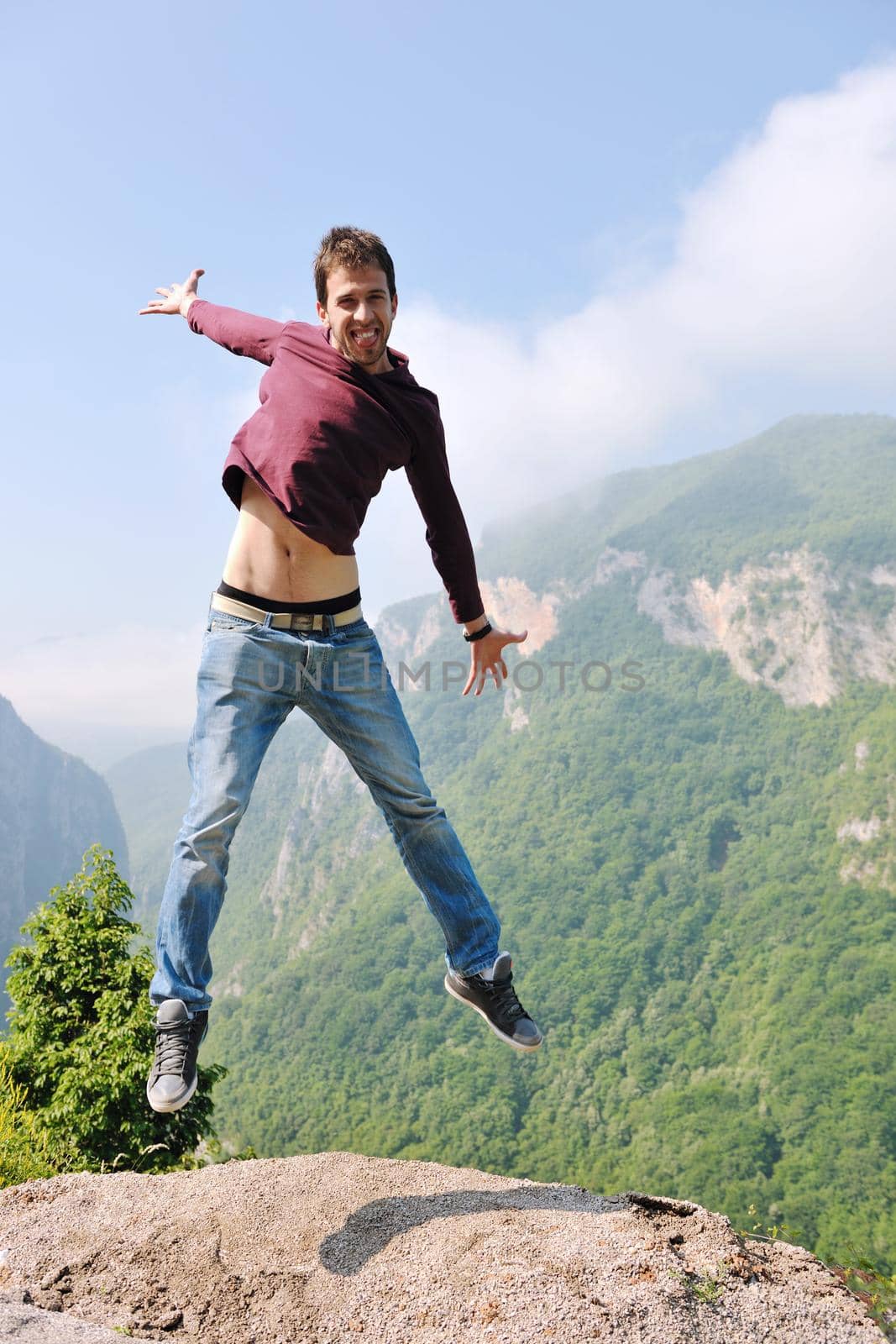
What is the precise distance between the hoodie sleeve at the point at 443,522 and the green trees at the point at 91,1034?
374 inches

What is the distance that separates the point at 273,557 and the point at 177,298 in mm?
1351

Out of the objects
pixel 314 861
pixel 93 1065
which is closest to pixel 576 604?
pixel 314 861

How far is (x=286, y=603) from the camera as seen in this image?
283cm

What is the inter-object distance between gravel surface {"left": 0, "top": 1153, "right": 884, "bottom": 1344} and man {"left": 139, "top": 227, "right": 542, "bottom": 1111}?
27.8 inches

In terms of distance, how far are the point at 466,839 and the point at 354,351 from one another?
112 meters

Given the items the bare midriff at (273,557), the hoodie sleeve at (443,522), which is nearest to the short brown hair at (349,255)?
the hoodie sleeve at (443,522)

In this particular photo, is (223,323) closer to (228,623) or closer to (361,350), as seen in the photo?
(361,350)

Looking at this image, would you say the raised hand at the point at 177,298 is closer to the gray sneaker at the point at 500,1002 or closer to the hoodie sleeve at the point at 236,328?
the hoodie sleeve at the point at 236,328

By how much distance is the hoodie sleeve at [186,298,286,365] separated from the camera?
3.03 metres

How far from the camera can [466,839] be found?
113 metres

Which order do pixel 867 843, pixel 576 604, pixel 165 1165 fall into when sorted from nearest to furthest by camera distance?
pixel 165 1165 < pixel 867 843 < pixel 576 604

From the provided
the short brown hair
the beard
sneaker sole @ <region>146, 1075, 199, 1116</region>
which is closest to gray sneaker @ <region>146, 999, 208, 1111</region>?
sneaker sole @ <region>146, 1075, 199, 1116</region>

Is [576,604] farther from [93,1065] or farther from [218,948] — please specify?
[93,1065]

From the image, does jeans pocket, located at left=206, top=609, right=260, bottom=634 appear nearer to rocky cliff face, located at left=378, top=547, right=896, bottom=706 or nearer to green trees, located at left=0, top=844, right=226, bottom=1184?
green trees, located at left=0, top=844, right=226, bottom=1184
